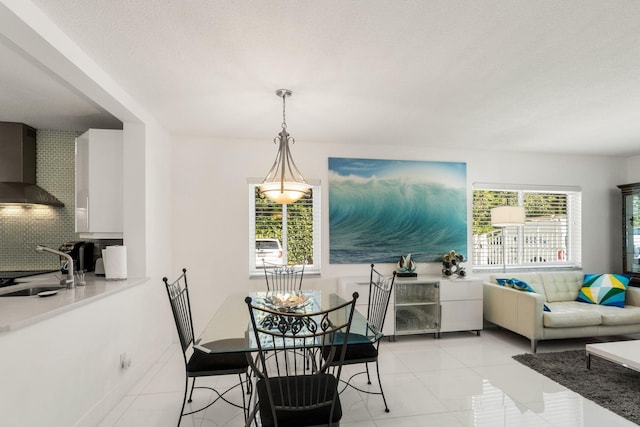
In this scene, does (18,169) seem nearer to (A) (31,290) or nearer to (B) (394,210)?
(A) (31,290)

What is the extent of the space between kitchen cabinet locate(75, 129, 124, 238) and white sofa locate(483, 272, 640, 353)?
14.5ft

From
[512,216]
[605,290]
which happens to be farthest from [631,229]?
[512,216]

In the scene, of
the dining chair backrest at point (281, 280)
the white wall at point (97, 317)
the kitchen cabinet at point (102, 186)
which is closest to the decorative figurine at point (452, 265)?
the dining chair backrest at point (281, 280)

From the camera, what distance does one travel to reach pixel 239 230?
3.96 meters

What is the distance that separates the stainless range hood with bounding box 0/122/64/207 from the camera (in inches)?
123

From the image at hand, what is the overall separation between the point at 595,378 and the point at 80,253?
5.10 m

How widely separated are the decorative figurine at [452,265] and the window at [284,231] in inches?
67.7

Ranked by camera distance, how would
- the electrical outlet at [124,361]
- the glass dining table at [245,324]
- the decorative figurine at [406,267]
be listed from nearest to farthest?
the glass dining table at [245,324] < the electrical outlet at [124,361] < the decorative figurine at [406,267]

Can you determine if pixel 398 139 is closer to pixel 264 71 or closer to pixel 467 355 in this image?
pixel 264 71

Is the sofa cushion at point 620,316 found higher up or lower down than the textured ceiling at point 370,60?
lower down

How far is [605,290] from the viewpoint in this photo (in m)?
4.04

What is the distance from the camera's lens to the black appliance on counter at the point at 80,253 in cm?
318

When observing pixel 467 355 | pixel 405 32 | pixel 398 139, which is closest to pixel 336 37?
pixel 405 32

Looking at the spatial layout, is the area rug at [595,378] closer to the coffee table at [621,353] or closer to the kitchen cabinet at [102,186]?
the coffee table at [621,353]
